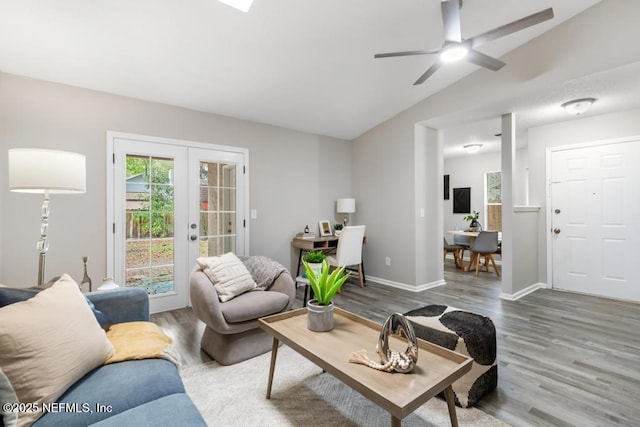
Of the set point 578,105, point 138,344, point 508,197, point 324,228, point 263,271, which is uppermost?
point 578,105

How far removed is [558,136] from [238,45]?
4451mm

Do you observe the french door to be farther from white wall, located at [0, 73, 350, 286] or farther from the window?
the window

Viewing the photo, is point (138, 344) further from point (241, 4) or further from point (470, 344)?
point (241, 4)

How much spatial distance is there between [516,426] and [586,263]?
3534 millimetres

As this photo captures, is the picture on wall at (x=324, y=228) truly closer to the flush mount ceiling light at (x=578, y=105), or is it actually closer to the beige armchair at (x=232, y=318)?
the beige armchair at (x=232, y=318)

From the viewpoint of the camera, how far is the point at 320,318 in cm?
172

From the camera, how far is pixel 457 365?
4.42 feet

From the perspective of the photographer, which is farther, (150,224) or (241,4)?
(150,224)

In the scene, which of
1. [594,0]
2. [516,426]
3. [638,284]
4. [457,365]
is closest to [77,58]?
[457,365]

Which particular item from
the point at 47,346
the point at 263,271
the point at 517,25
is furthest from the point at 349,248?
the point at 47,346

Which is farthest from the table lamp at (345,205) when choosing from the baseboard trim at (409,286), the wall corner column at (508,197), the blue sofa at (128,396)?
the blue sofa at (128,396)

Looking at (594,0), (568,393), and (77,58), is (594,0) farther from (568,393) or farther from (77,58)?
(77,58)

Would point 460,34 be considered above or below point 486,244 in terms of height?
above

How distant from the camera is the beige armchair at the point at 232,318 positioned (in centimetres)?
218
